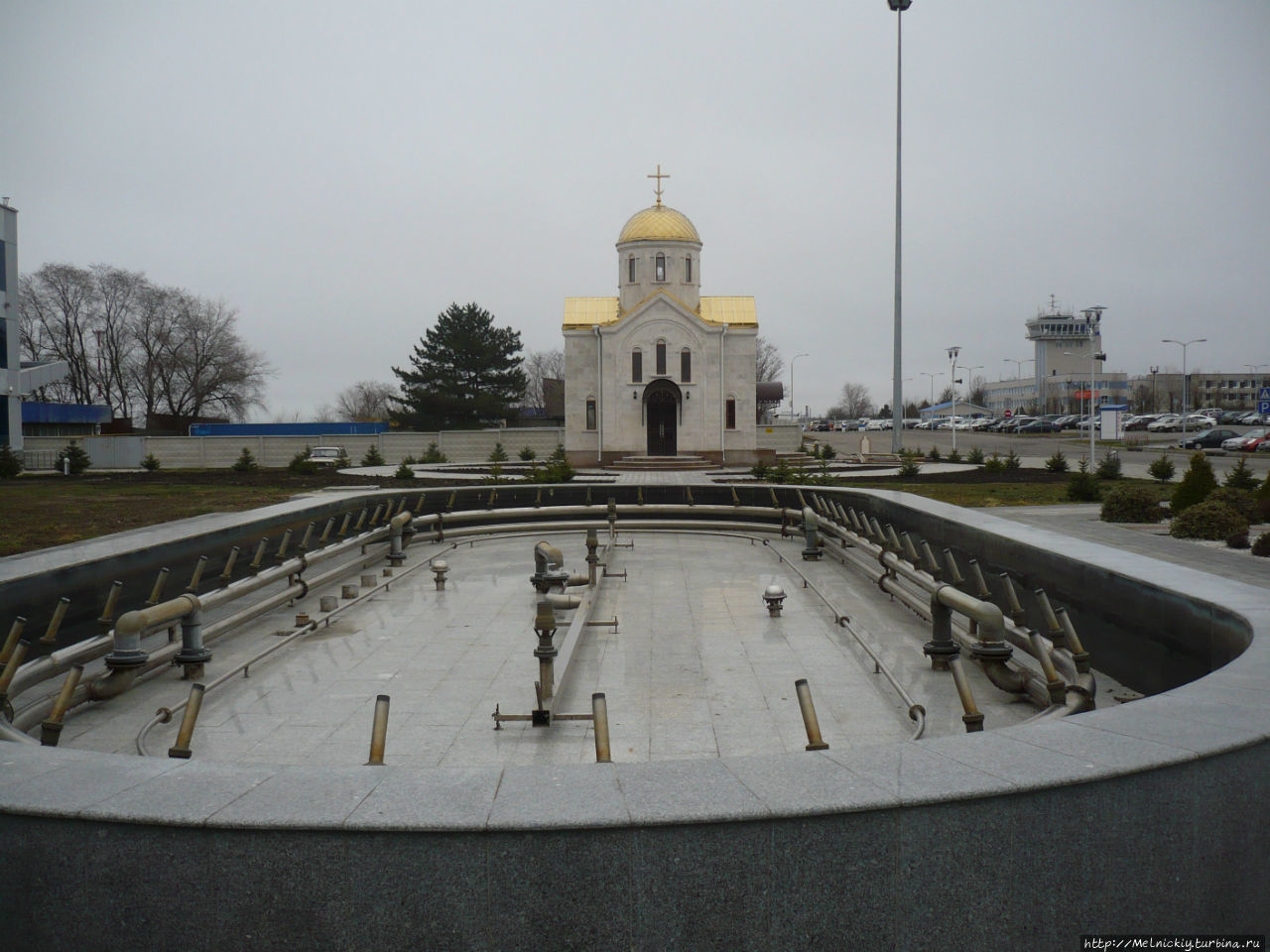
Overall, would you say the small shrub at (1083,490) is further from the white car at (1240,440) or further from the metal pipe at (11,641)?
the white car at (1240,440)

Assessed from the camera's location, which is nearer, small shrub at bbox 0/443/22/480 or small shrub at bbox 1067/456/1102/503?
small shrub at bbox 1067/456/1102/503

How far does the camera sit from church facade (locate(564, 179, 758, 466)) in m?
45.0

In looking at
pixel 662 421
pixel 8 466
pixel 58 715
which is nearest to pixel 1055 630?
pixel 58 715

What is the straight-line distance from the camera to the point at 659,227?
152 feet

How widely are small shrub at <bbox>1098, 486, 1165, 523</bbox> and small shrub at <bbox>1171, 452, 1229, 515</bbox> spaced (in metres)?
0.37

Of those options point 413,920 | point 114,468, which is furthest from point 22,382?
point 413,920

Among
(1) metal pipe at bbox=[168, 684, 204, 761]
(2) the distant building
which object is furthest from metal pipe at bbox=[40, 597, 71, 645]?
(2) the distant building

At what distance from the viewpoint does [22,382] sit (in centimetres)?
4959

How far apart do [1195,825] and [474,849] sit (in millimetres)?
2616

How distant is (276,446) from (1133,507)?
46.7 meters

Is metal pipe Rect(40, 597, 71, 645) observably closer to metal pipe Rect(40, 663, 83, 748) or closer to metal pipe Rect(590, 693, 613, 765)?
metal pipe Rect(40, 663, 83, 748)

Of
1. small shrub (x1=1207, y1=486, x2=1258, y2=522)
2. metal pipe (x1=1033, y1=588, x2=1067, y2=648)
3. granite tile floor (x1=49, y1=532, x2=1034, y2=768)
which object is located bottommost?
granite tile floor (x1=49, y1=532, x2=1034, y2=768)

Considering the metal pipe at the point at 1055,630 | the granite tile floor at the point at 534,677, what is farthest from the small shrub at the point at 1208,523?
the metal pipe at the point at 1055,630

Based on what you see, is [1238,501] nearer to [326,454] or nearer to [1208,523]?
[1208,523]
